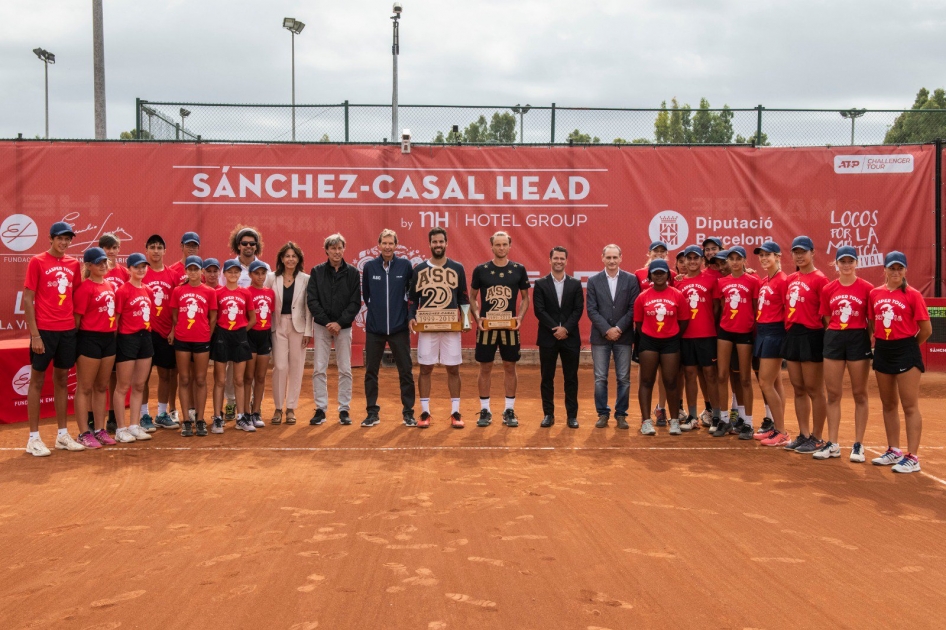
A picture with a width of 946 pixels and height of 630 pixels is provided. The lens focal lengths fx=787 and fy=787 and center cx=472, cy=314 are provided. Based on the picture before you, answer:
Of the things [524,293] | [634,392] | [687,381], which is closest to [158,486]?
[524,293]

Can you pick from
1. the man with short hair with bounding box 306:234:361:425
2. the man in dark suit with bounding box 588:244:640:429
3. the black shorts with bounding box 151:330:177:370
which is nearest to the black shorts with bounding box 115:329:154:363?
the black shorts with bounding box 151:330:177:370

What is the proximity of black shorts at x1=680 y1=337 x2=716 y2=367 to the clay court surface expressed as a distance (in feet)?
2.95

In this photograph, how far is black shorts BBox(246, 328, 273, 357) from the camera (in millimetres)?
8352

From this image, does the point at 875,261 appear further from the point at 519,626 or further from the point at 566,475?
the point at 519,626

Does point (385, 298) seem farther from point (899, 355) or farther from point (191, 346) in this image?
point (899, 355)

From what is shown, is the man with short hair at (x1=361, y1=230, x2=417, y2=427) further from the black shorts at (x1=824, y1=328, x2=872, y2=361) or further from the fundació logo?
the fundació logo

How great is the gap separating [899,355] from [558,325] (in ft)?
10.7

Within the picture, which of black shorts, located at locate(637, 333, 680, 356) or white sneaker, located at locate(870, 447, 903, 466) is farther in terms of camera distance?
black shorts, located at locate(637, 333, 680, 356)

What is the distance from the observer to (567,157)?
44.1 ft

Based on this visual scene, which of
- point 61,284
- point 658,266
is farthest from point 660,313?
point 61,284

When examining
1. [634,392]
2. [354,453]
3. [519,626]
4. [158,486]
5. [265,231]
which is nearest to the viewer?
[519,626]

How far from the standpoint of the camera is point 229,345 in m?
8.13

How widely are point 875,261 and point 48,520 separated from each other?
42.2 ft

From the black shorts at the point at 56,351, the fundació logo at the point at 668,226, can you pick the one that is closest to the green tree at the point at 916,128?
the fundació logo at the point at 668,226
